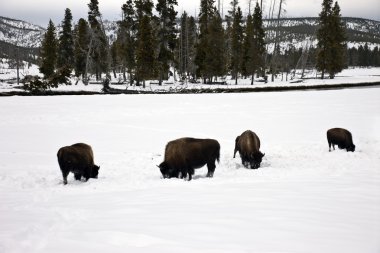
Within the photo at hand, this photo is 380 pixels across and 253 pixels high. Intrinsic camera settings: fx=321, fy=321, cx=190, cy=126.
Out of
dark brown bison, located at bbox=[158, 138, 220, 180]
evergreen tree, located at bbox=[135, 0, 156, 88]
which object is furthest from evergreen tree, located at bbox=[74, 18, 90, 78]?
dark brown bison, located at bbox=[158, 138, 220, 180]

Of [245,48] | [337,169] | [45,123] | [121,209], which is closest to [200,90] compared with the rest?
[245,48]

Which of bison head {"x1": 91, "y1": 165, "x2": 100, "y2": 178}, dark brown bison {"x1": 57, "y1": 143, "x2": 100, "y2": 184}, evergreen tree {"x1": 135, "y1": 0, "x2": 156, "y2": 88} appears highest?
evergreen tree {"x1": 135, "y1": 0, "x2": 156, "y2": 88}

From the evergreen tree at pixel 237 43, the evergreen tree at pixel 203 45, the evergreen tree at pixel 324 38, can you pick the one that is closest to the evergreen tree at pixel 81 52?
the evergreen tree at pixel 203 45

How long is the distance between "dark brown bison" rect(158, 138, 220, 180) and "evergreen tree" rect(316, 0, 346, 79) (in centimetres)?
5402

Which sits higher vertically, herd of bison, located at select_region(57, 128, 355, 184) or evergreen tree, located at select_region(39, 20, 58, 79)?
evergreen tree, located at select_region(39, 20, 58, 79)

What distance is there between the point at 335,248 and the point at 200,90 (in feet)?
131

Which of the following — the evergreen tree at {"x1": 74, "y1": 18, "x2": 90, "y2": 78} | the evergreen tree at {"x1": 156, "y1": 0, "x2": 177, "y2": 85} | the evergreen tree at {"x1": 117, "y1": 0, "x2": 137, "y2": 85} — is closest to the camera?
the evergreen tree at {"x1": 156, "y1": 0, "x2": 177, "y2": 85}

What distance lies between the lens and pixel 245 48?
57344 millimetres

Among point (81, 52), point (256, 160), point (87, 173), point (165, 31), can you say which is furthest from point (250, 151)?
point (81, 52)

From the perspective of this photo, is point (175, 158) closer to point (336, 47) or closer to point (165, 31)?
point (165, 31)

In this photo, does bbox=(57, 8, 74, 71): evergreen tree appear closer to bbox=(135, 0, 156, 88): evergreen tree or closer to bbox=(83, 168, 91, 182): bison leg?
bbox=(135, 0, 156, 88): evergreen tree

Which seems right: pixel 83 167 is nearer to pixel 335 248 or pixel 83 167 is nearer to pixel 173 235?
pixel 173 235

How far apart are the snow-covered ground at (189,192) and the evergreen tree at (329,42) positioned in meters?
38.8

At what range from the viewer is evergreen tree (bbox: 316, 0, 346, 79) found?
56.9m
